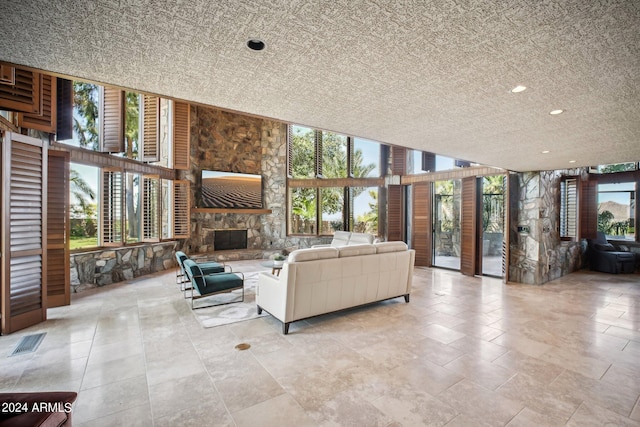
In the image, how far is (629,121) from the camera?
2.91 metres

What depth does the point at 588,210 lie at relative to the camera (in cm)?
746

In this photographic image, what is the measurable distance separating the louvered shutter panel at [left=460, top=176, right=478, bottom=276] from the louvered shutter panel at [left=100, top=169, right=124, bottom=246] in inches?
302

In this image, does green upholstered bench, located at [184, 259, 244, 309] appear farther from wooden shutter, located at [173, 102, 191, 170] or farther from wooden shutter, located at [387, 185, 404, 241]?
wooden shutter, located at [387, 185, 404, 241]

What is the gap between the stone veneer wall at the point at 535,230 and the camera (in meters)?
6.06

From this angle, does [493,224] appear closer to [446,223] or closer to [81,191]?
[446,223]

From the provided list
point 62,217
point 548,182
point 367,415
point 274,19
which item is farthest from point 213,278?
point 548,182

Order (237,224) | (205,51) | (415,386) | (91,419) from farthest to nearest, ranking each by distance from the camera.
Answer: (237,224)
(415,386)
(91,419)
(205,51)

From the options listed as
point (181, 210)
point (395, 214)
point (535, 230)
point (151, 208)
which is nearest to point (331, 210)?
point (395, 214)

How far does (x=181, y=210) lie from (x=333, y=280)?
5174 millimetres

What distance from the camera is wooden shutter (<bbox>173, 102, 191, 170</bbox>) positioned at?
7355 millimetres

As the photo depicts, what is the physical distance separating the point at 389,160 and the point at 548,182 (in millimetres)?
4086

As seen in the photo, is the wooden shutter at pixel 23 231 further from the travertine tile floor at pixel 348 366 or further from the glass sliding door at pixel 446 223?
the glass sliding door at pixel 446 223

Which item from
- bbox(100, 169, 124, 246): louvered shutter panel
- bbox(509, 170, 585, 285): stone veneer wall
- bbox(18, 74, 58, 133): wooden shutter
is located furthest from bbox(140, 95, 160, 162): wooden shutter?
bbox(509, 170, 585, 285): stone veneer wall

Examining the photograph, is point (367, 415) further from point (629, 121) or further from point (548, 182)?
point (548, 182)
